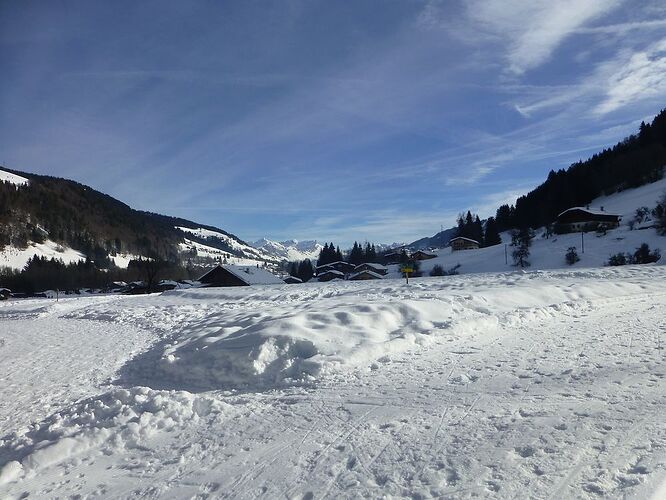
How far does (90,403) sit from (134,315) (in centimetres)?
1520

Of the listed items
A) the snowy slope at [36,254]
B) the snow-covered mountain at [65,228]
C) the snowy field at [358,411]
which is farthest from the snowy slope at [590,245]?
the snow-covered mountain at [65,228]

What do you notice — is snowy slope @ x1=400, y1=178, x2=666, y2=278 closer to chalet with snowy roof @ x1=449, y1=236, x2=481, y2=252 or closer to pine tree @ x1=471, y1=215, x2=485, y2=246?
chalet with snowy roof @ x1=449, y1=236, x2=481, y2=252

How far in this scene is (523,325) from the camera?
1064cm

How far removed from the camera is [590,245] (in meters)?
60.8

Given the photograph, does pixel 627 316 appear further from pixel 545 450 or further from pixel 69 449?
pixel 69 449

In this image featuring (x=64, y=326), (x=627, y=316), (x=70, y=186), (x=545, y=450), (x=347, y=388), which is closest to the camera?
(x=545, y=450)

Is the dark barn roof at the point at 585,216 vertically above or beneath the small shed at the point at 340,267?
above

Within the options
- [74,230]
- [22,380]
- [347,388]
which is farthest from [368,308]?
[74,230]

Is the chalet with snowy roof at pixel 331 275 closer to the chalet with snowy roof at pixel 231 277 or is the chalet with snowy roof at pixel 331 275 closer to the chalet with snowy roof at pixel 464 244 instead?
the chalet with snowy roof at pixel 464 244

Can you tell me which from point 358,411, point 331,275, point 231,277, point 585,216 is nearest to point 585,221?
point 585,216

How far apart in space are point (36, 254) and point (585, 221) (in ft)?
465

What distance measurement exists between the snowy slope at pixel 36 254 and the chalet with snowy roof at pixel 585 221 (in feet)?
436

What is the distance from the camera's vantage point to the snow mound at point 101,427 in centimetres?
510

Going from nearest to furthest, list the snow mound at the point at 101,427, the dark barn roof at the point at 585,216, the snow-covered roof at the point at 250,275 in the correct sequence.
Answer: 1. the snow mound at the point at 101,427
2. the snow-covered roof at the point at 250,275
3. the dark barn roof at the point at 585,216
